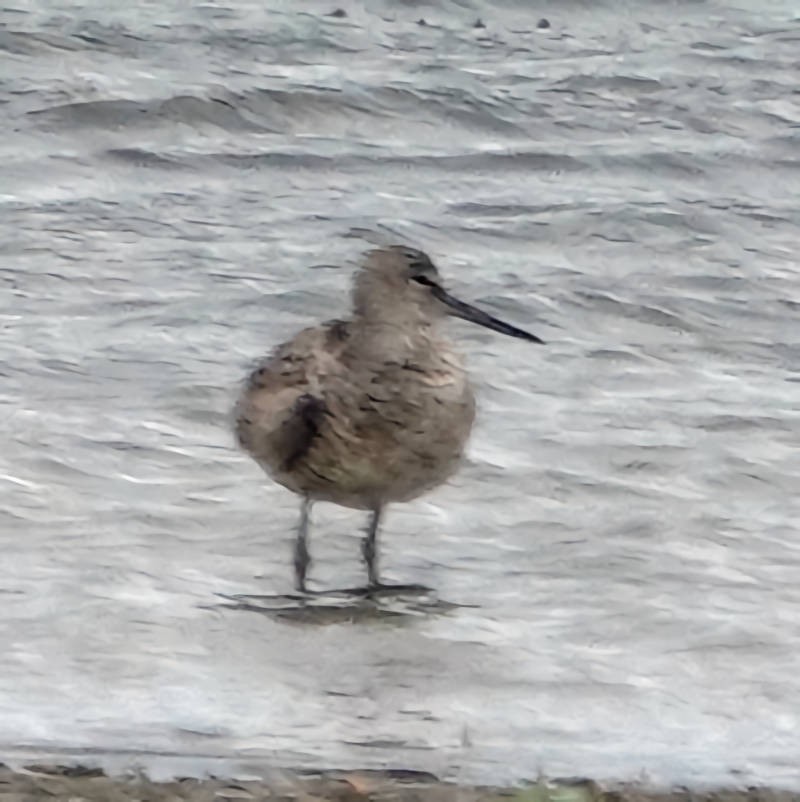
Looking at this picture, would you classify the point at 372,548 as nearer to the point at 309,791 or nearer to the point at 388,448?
the point at 388,448

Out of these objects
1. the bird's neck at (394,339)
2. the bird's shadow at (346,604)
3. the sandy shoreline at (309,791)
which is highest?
the bird's neck at (394,339)

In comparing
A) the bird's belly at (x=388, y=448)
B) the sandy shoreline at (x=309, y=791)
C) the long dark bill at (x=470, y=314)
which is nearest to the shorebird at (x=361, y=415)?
the bird's belly at (x=388, y=448)

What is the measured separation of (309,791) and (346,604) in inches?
27.7

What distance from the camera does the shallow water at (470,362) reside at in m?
2.52

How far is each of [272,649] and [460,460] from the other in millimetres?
474

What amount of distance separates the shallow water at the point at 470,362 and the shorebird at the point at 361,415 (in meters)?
0.13

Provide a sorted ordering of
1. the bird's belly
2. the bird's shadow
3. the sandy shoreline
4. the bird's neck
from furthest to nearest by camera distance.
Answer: the bird's neck → the bird's belly → the bird's shadow → the sandy shoreline

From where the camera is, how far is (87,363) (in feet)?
12.3

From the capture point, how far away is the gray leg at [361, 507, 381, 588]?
299 cm

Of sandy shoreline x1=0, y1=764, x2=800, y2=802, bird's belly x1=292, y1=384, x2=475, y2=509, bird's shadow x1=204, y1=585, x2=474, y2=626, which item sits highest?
bird's belly x1=292, y1=384, x2=475, y2=509

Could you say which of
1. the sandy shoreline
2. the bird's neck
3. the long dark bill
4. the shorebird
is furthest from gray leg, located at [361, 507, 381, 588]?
the sandy shoreline

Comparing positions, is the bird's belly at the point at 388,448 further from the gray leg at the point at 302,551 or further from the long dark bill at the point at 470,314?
the long dark bill at the point at 470,314

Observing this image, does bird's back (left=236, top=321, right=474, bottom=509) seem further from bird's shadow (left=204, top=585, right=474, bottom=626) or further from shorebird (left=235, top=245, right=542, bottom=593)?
bird's shadow (left=204, top=585, right=474, bottom=626)

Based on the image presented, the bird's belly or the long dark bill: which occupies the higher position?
the long dark bill
